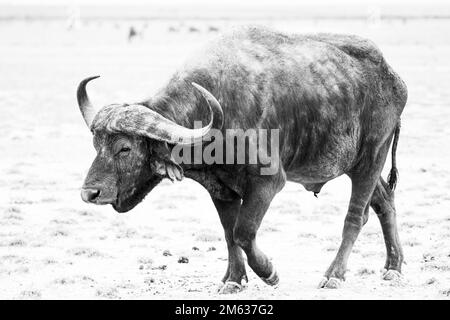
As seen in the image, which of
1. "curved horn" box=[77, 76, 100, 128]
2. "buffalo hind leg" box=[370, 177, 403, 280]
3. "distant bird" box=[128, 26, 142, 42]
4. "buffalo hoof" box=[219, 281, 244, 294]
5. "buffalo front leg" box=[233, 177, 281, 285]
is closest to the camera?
"buffalo front leg" box=[233, 177, 281, 285]

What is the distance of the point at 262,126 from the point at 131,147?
1.17 m

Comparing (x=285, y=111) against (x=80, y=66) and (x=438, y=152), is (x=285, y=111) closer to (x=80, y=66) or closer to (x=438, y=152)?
(x=438, y=152)

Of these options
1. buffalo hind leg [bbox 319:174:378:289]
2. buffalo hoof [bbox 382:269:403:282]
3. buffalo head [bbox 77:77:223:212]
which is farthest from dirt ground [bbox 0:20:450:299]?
buffalo head [bbox 77:77:223:212]

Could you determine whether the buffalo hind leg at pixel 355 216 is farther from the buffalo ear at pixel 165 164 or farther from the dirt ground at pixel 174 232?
the buffalo ear at pixel 165 164

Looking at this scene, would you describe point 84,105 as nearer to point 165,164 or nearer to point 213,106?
point 165,164

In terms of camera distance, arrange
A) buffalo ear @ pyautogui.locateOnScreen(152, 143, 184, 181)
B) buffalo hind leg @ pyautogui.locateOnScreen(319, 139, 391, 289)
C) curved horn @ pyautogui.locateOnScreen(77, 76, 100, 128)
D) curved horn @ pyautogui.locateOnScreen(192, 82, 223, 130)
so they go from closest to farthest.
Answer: curved horn @ pyautogui.locateOnScreen(192, 82, 223, 130), buffalo ear @ pyautogui.locateOnScreen(152, 143, 184, 181), curved horn @ pyautogui.locateOnScreen(77, 76, 100, 128), buffalo hind leg @ pyautogui.locateOnScreen(319, 139, 391, 289)

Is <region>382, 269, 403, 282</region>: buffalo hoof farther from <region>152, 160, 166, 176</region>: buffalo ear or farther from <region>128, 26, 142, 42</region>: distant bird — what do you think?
<region>128, 26, 142, 42</region>: distant bird

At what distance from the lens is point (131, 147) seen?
7.60 meters

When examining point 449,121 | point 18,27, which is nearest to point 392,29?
point 18,27

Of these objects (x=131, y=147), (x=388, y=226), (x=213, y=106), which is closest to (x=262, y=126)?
(x=213, y=106)

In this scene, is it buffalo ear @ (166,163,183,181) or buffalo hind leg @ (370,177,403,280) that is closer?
buffalo ear @ (166,163,183,181)

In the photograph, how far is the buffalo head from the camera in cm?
751

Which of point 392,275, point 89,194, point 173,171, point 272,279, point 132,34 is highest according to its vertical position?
point 173,171

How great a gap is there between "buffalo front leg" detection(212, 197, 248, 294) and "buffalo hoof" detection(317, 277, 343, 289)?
2.25 ft
